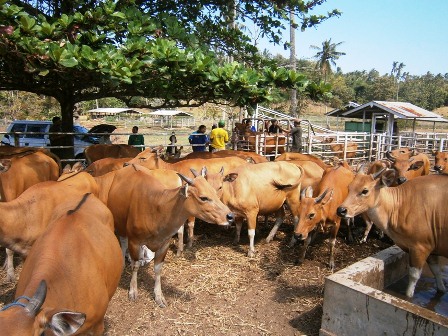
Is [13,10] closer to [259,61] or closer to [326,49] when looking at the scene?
[259,61]

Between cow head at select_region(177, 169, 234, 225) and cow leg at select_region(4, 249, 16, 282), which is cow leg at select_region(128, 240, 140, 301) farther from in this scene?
cow leg at select_region(4, 249, 16, 282)

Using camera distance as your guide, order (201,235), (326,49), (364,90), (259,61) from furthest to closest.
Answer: (364,90), (326,49), (259,61), (201,235)

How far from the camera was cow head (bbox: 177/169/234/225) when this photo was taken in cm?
507

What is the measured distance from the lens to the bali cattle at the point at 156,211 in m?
5.11

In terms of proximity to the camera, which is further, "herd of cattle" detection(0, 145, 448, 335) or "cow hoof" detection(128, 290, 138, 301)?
"cow hoof" detection(128, 290, 138, 301)

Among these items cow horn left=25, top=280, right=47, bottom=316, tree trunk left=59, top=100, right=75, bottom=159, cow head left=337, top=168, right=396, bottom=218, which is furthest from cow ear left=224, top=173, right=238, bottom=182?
tree trunk left=59, top=100, right=75, bottom=159

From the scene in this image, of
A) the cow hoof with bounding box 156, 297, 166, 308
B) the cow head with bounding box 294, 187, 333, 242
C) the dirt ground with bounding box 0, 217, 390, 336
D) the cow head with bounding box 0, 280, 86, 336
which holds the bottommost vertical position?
the dirt ground with bounding box 0, 217, 390, 336

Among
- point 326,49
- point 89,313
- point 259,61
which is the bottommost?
point 89,313

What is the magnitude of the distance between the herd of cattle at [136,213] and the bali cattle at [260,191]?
21 mm

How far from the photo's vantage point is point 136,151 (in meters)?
11.0

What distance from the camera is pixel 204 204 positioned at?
16.7 feet

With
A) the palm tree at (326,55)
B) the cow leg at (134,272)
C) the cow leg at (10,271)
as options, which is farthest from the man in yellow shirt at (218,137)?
the palm tree at (326,55)

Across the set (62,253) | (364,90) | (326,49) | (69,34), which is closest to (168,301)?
(62,253)

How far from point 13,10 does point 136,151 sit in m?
5.47
